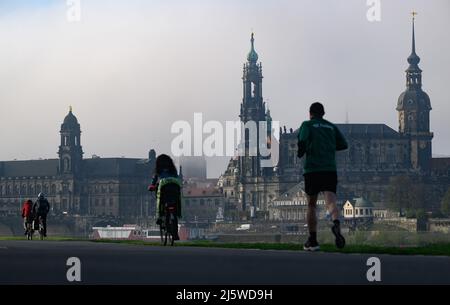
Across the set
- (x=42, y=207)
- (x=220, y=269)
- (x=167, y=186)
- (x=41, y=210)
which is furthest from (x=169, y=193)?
(x=41, y=210)

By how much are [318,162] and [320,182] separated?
26 cm

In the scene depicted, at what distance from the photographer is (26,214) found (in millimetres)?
39938

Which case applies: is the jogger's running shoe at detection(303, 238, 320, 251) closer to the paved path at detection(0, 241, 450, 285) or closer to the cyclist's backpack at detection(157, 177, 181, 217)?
the paved path at detection(0, 241, 450, 285)

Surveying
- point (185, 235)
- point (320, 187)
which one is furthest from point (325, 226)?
point (320, 187)

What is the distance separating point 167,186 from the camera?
2417 centimetres

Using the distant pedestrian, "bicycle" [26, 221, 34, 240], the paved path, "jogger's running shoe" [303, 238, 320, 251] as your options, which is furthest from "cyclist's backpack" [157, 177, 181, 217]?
"bicycle" [26, 221, 34, 240]

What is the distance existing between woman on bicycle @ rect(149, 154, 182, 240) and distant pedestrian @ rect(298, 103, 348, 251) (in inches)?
239

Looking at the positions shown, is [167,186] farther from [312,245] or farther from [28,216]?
[28,216]

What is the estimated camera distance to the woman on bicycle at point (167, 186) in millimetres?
24172

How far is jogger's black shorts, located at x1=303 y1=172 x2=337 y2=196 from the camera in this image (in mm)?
18062

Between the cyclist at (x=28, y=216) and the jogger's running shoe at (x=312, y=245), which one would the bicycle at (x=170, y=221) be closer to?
the jogger's running shoe at (x=312, y=245)

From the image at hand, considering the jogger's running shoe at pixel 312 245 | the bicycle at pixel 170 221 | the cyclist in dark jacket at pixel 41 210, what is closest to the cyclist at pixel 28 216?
the cyclist in dark jacket at pixel 41 210
